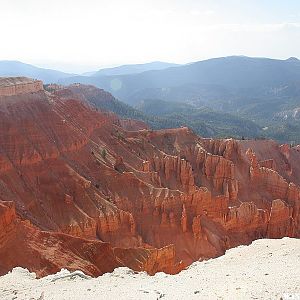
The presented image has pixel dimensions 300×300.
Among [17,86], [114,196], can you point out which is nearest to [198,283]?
[114,196]

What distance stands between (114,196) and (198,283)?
32.2m

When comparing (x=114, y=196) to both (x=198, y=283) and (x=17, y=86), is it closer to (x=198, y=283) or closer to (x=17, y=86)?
(x=17, y=86)

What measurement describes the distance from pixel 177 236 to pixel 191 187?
11.5 meters

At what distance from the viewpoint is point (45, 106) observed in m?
50.7

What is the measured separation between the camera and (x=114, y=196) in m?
47.4

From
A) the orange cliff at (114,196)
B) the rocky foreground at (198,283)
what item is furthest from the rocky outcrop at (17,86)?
the rocky foreground at (198,283)

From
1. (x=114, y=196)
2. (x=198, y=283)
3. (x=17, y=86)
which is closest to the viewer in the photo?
(x=198, y=283)

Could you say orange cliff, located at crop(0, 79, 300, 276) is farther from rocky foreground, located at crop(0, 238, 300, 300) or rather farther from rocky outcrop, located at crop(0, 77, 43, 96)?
rocky foreground, located at crop(0, 238, 300, 300)

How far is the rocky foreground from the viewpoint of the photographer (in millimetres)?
14203

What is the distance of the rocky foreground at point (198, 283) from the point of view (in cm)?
1420

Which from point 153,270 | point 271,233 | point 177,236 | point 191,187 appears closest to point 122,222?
point 177,236

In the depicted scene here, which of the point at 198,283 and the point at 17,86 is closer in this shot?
the point at 198,283

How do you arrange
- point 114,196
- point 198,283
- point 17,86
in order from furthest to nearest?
point 17,86
point 114,196
point 198,283

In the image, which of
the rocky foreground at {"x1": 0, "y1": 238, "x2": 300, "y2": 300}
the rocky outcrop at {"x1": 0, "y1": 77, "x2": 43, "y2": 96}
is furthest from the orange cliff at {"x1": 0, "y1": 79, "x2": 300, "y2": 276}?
the rocky foreground at {"x1": 0, "y1": 238, "x2": 300, "y2": 300}
